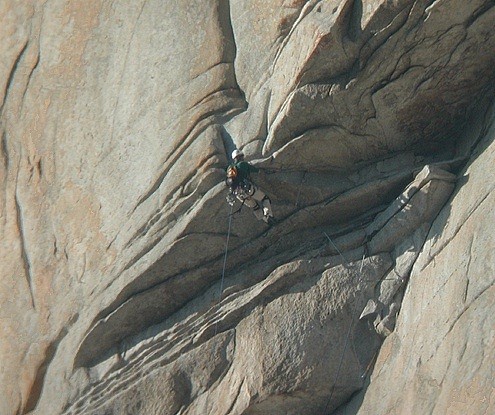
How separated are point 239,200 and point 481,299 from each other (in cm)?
260

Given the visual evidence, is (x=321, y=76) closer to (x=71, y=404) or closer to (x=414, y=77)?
(x=414, y=77)

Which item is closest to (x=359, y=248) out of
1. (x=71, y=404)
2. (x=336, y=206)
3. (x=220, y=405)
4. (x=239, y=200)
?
(x=336, y=206)

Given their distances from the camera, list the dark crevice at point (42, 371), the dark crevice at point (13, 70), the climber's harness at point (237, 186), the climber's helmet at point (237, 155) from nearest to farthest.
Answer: the climber's harness at point (237, 186) → the climber's helmet at point (237, 155) → the dark crevice at point (42, 371) → the dark crevice at point (13, 70)

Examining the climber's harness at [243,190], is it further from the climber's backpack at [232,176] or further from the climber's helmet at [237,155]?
the climber's helmet at [237,155]

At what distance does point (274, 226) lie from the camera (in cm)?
1148

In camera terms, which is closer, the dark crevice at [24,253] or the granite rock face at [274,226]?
the granite rock face at [274,226]

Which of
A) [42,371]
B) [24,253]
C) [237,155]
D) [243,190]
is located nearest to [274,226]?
[243,190]

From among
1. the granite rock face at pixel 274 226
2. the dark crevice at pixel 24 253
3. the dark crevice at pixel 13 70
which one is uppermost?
the dark crevice at pixel 13 70

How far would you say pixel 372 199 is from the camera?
1141cm

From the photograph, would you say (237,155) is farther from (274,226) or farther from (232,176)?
(274,226)

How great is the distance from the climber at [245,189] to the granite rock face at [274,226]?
7.5 inches

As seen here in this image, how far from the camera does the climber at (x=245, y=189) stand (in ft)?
35.6

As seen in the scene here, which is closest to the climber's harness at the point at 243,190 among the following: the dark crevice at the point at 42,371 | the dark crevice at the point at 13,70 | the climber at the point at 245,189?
the climber at the point at 245,189

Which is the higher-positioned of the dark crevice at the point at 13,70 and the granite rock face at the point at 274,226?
the dark crevice at the point at 13,70
